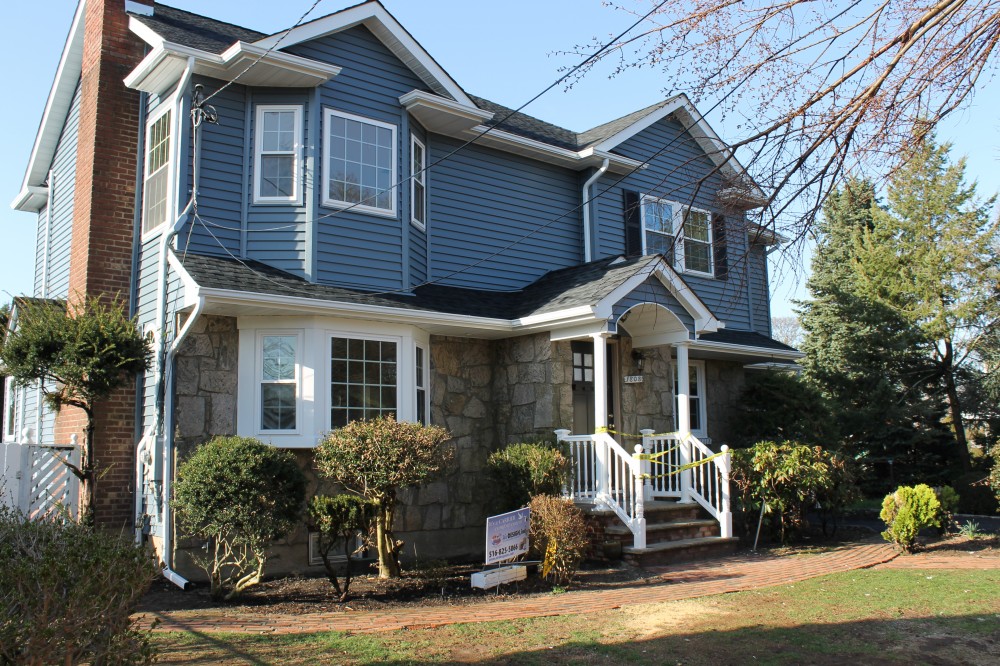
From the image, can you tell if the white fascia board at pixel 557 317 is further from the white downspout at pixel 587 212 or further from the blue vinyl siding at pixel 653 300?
the white downspout at pixel 587 212

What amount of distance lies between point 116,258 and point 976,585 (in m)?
11.1

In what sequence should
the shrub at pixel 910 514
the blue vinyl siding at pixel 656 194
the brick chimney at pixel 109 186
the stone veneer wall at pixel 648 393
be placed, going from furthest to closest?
the blue vinyl siding at pixel 656 194 → the stone veneer wall at pixel 648 393 → the shrub at pixel 910 514 → the brick chimney at pixel 109 186

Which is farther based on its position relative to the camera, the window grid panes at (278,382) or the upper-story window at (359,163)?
the upper-story window at (359,163)

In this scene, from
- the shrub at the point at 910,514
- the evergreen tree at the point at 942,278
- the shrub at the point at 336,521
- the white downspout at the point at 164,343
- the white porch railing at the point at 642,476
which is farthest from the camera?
the evergreen tree at the point at 942,278

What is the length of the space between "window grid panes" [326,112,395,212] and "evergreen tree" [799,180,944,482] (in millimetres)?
12273

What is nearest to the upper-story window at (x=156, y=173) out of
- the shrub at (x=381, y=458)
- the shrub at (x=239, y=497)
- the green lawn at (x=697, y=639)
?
the shrub at (x=239, y=497)

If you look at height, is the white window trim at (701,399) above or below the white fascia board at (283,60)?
below

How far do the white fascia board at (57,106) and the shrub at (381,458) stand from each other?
7.87m

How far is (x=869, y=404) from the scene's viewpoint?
1897 centimetres

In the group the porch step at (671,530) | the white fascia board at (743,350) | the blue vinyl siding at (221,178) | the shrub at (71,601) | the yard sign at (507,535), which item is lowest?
the porch step at (671,530)

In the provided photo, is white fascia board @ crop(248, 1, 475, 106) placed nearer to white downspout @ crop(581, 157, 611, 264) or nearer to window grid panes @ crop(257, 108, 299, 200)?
window grid panes @ crop(257, 108, 299, 200)

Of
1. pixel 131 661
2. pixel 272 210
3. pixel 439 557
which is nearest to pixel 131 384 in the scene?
pixel 272 210

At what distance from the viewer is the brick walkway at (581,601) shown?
675 centimetres

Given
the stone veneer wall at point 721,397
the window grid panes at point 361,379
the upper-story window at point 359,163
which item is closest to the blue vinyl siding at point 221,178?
the upper-story window at point 359,163
